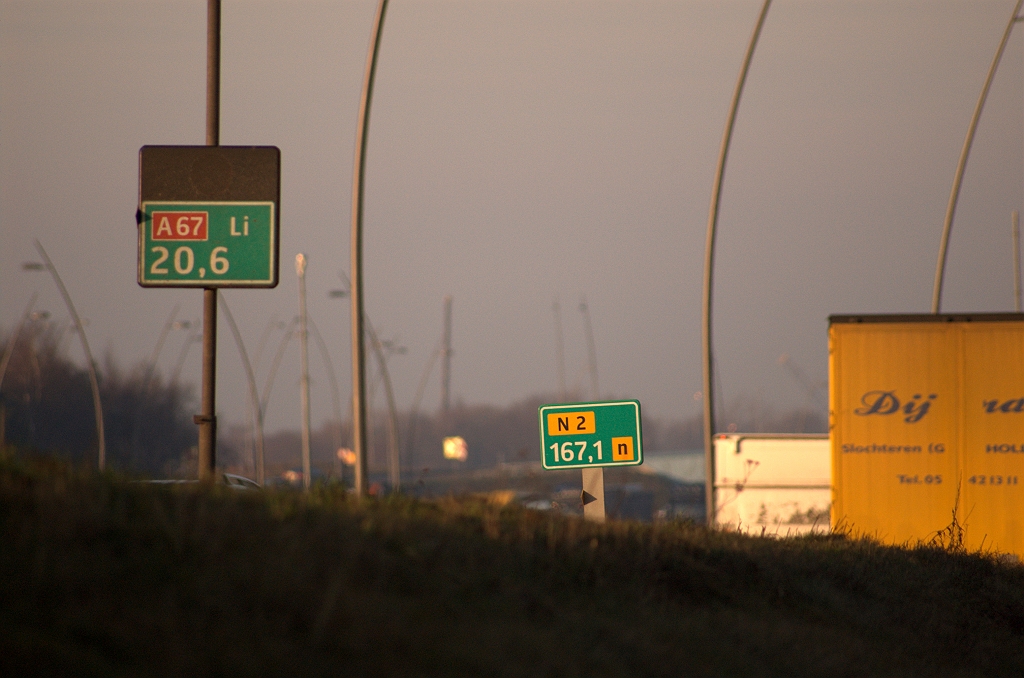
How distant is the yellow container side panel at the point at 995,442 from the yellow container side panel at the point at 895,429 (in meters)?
0.21

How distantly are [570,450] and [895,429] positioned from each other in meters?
4.88

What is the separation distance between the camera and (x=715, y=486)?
61.1ft

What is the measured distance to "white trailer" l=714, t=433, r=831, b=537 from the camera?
18.8m

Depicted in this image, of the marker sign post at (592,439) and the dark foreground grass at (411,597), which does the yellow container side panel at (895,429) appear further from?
the marker sign post at (592,439)

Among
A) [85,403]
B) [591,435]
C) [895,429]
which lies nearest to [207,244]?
[591,435]

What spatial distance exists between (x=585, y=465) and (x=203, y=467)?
3709mm

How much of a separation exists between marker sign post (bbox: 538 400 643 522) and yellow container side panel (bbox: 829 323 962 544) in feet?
13.2

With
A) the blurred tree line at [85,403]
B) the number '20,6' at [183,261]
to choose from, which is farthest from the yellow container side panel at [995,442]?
the blurred tree line at [85,403]

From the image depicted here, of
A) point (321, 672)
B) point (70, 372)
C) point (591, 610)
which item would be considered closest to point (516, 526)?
point (591, 610)

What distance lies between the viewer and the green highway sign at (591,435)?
11.4m

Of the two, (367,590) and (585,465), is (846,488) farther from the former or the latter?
(367,590)

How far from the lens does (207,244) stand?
10.5 metres

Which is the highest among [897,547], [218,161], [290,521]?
[218,161]

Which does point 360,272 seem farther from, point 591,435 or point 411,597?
point 411,597
